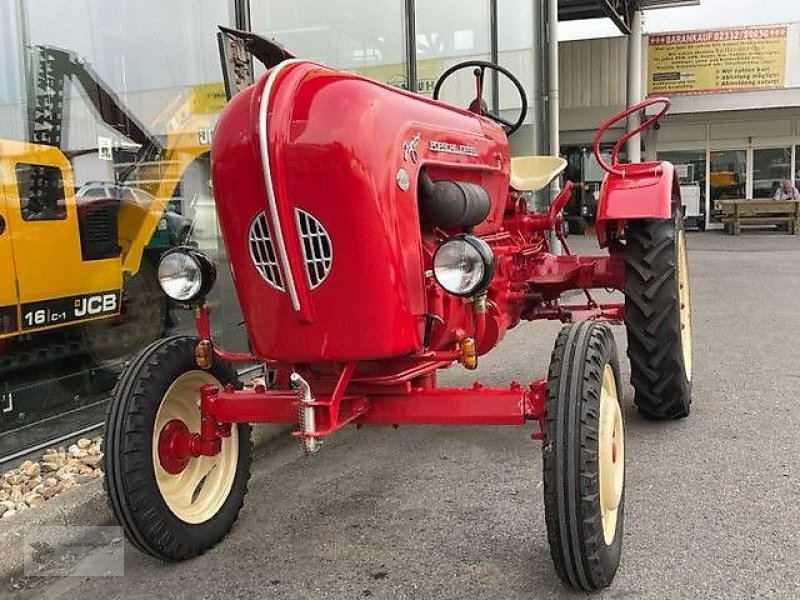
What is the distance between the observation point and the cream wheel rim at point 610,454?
2.58 metres

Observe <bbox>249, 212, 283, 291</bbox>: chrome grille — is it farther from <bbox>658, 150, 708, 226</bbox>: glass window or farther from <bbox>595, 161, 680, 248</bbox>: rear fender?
<bbox>658, 150, 708, 226</bbox>: glass window

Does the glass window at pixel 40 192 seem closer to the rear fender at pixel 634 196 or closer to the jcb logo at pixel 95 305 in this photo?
the jcb logo at pixel 95 305

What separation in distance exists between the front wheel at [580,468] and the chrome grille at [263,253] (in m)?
0.92

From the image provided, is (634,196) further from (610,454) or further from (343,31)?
(343,31)

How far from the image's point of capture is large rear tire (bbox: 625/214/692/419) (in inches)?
155

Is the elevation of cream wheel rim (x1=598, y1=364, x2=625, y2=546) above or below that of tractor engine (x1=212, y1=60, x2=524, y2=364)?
below

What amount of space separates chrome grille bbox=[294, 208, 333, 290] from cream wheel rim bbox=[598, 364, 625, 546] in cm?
96

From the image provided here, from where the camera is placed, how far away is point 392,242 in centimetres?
253

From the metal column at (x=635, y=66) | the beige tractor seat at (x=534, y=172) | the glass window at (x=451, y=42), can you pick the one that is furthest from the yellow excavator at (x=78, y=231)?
the metal column at (x=635, y=66)

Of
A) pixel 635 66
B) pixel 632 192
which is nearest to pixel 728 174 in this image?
pixel 635 66

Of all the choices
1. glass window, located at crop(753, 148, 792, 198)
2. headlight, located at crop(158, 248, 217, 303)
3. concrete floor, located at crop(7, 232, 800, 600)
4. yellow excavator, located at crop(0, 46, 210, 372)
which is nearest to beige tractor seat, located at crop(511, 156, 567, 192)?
concrete floor, located at crop(7, 232, 800, 600)

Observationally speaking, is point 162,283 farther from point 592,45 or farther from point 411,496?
point 592,45

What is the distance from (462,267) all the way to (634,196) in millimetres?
1971

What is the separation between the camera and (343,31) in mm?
6828
